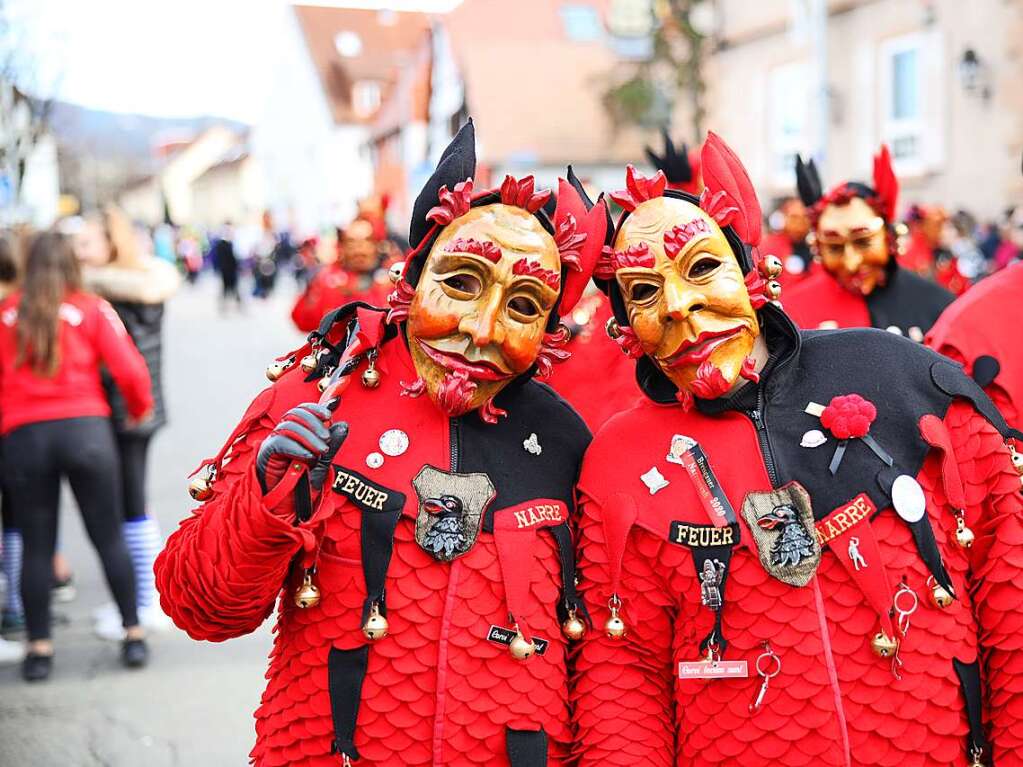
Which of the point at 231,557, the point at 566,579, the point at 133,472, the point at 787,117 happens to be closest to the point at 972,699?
the point at 566,579

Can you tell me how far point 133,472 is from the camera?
18.3 feet

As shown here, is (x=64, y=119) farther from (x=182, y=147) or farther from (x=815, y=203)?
(x=182, y=147)

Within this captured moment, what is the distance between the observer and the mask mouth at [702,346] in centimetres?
221

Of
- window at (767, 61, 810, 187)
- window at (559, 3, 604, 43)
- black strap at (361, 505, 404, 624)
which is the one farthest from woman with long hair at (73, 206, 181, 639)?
window at (559, 3, 604, 43)

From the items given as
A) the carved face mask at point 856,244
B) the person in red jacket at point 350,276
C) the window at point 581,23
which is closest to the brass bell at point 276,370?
the carved face mask at point 856,244

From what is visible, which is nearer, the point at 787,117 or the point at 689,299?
the point at 689,299

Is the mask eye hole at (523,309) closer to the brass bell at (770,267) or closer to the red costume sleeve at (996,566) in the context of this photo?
the brass bell at (770,267)

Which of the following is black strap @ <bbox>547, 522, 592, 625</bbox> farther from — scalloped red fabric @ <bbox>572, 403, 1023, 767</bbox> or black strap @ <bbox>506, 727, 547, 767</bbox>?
black strap @ <bbox>506, 727, 547, 767</bbox>

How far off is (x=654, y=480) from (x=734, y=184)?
66 centimetres

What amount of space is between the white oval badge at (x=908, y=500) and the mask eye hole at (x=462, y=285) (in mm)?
924

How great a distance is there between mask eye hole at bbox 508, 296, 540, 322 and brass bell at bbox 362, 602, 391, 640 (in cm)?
65

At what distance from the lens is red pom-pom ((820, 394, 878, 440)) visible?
2232mm

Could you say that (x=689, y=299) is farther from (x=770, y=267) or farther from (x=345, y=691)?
(x=345, y=691)

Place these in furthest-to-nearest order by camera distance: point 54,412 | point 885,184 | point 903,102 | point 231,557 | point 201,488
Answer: point 903,102
point 54,412
point 885,184
point 201,488
point 231,557
